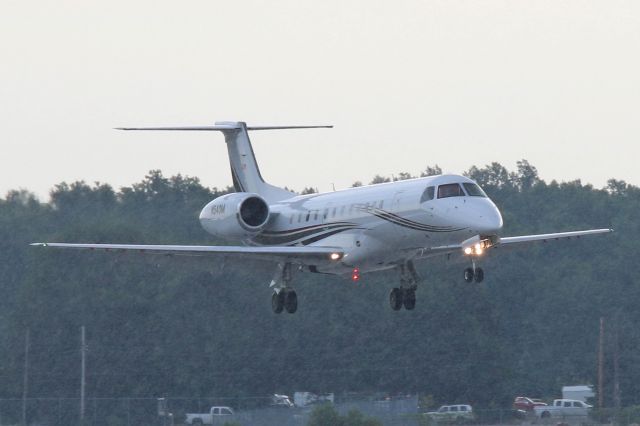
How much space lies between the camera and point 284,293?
3378 cm

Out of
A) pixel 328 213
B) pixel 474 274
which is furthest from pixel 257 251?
pixel 474 274

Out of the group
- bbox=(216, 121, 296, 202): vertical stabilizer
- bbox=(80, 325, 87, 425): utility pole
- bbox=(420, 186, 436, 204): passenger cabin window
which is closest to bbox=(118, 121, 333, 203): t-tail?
bbox=(216, 121, 296, 202): vertical stabilizer

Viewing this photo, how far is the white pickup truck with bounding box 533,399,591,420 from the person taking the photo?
52250mm

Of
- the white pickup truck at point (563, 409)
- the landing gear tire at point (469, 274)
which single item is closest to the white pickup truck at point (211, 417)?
the white pickup truck at point (563, 409)

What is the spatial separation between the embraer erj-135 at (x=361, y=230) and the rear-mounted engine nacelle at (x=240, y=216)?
0.02 meters

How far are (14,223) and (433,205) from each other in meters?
40.6


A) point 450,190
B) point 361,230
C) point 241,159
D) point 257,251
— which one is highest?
point 241,159

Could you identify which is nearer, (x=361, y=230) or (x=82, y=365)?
(x=361, y=230)

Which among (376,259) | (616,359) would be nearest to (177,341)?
(616,359)

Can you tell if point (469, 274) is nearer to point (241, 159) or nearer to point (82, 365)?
point (241, 159)

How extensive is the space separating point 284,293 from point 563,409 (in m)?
23.5

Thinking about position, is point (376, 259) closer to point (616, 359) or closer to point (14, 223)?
point (616, 359)

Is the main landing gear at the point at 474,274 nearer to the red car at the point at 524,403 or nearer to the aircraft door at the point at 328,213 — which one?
the aircraft door at the point at 328,213

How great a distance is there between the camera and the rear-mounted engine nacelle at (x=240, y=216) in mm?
34625
